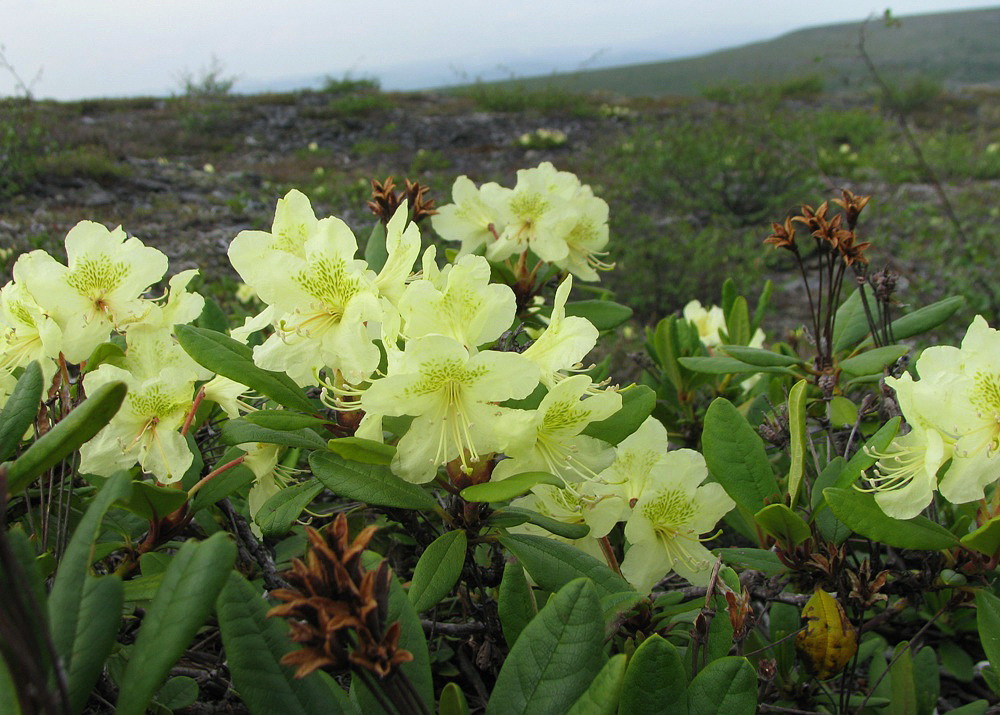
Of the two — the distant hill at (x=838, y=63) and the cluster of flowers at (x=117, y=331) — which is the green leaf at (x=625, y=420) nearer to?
the cluster of flowers at (x=117, y=331)

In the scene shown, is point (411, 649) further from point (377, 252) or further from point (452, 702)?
point (377, 252)

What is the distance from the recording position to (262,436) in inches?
35.9

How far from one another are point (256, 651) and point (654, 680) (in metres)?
0.41

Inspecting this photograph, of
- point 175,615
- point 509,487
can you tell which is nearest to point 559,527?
point 509,487

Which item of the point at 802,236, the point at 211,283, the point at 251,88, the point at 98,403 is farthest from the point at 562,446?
the point at 251,88

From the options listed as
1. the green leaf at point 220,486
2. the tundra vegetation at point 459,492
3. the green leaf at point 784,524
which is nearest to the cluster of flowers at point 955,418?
the tundra vegetation at point 459,492

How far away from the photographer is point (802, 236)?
6121 millimetres

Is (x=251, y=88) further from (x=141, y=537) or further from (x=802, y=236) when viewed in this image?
(x=141, y=537)

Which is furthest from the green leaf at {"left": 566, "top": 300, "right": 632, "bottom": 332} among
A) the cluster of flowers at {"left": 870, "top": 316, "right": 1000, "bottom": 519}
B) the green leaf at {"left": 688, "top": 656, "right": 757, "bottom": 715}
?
the green leaf at {"left": 688, "top": 656, "right": 757, "bottom": 715}

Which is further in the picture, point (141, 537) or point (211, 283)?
point (211, 283)

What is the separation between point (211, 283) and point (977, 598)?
3698 millimetres

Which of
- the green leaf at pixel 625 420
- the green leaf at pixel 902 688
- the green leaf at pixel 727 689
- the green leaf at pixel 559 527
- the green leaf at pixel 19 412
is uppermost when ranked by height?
the green leaf at pixel 19 412

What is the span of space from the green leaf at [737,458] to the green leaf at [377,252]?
0.65 m

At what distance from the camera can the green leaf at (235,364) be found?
0.92 metres
